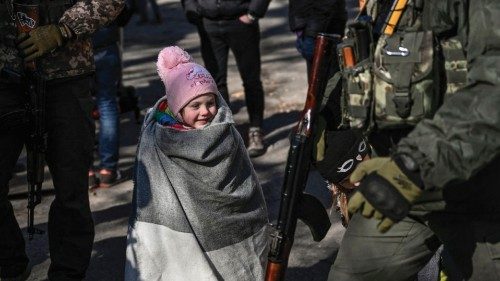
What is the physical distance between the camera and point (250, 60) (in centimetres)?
706

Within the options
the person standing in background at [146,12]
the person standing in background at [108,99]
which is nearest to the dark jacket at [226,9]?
the person standing in background at [108,99]

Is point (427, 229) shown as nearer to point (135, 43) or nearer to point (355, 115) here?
point (355, 115)

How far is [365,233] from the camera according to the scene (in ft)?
10.6

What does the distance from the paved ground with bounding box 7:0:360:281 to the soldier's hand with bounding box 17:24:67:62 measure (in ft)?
4.29

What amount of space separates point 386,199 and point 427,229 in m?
0.46

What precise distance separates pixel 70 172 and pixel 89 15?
71cm

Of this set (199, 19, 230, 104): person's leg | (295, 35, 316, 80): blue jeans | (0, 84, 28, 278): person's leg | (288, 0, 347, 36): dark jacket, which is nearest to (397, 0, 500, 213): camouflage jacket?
(0, 84, 28, 278): person's leg

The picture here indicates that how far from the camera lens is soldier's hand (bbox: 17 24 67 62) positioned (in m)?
4.24

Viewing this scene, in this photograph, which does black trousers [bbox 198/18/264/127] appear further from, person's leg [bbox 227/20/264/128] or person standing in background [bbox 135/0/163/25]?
person standing in background [bbox 135/0/163/25]

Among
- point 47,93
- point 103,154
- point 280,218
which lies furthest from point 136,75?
point 280,218

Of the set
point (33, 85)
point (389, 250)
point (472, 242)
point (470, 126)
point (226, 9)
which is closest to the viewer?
point (470, 126)

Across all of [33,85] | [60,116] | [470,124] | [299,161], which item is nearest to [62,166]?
[60,116]

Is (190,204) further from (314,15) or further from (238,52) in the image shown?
(238,52)

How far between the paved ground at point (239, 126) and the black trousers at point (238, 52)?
1.40 feet
